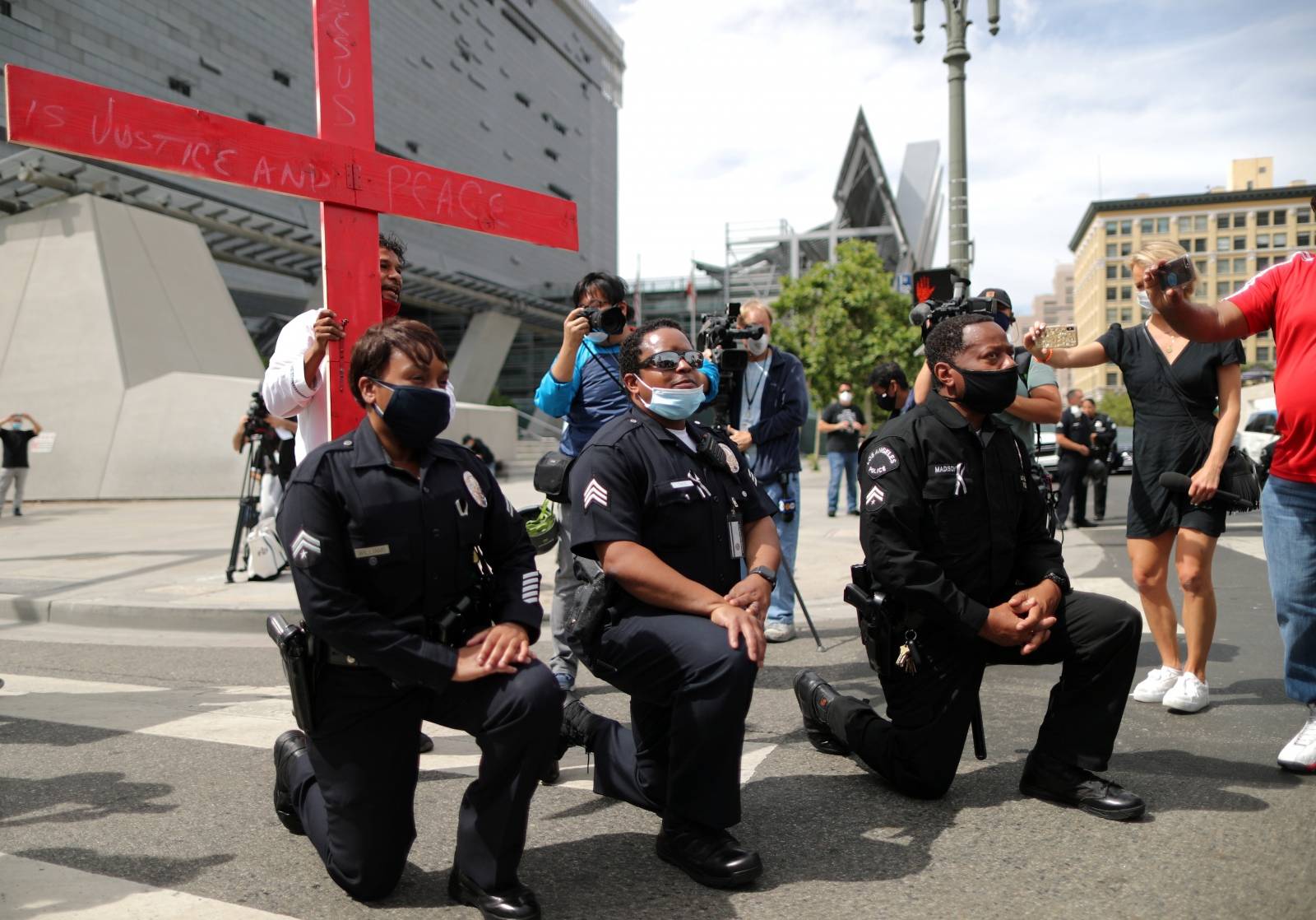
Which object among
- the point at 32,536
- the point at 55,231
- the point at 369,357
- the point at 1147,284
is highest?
the point at 55,231

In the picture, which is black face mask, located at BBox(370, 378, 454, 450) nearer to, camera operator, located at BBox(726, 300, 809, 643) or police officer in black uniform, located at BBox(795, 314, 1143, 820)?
police officer in black uniform, located at BBox(795, 314, 1143, 820)

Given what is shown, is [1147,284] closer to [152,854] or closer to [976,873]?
[976,873]

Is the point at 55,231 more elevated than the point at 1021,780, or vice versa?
the point at 55,231

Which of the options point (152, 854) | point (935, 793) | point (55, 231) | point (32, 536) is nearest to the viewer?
point (152, 854)

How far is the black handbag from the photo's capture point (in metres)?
4.23

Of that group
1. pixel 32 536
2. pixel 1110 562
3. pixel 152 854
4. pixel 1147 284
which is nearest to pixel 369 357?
pixel 152 854

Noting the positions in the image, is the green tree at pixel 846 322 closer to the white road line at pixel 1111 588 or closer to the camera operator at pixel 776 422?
the white road line at pixel 1111 588

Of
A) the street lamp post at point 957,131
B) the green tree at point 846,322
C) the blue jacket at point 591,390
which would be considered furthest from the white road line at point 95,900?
the green tree at point 846,322

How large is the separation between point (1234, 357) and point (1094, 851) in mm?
2518

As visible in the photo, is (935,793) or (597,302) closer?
(935,793)

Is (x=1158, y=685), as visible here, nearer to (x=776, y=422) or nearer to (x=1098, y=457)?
(x=776, y=422)

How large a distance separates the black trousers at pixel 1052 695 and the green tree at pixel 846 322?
32.1 metres

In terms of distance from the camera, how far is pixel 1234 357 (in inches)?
173

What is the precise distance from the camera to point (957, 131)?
11039 mm
